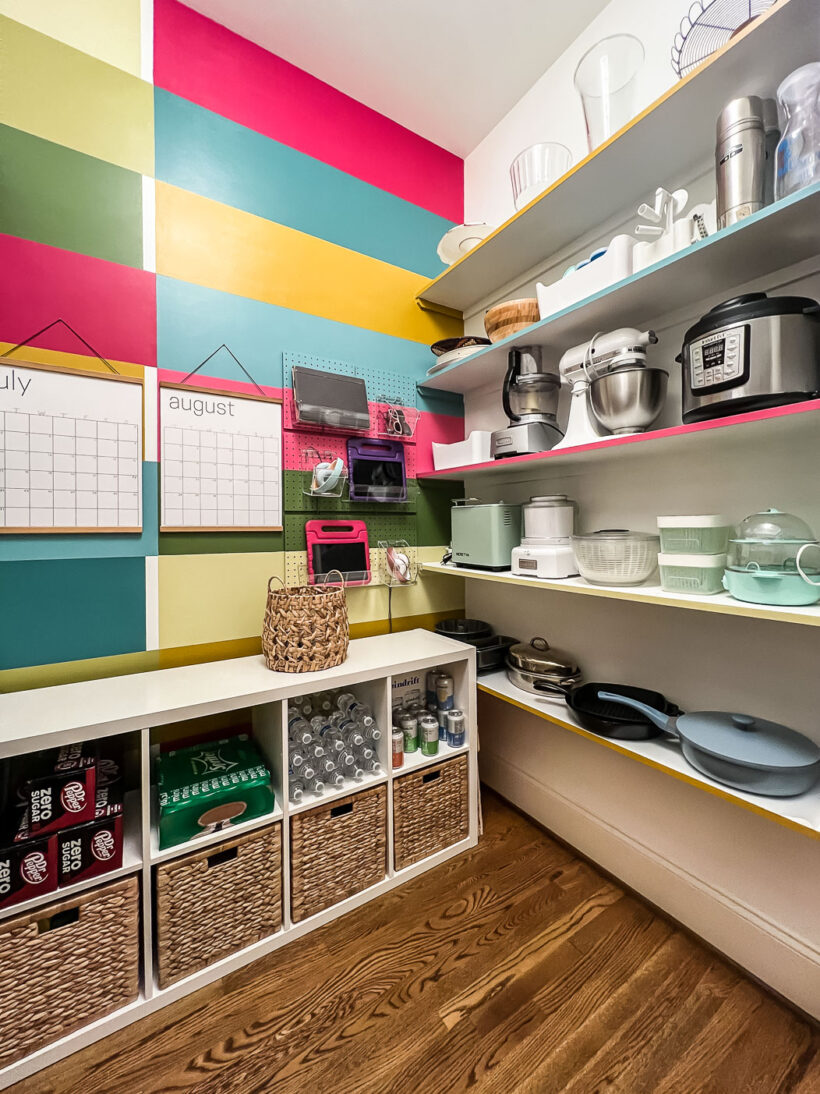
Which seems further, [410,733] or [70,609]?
[410,733]

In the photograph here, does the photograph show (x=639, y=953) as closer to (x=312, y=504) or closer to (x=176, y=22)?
(x=312, y=504)

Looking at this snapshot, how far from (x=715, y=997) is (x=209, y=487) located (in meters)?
1.98

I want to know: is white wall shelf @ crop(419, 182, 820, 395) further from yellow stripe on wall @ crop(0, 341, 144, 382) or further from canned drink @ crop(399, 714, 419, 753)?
canned drink @ crop(399, 714, 419, 753)

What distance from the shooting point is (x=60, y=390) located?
4.17ft

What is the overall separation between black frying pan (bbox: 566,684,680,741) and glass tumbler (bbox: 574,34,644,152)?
1.59 meters

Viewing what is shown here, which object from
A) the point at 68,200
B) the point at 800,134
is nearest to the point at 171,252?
the point at 68,200

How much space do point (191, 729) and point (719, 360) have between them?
174 cm

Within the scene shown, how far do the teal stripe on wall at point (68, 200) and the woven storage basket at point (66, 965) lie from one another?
1713mm

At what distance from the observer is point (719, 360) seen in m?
0.92

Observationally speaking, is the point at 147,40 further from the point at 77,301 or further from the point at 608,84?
the point at 608,84

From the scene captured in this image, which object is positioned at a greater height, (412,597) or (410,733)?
(412,597)

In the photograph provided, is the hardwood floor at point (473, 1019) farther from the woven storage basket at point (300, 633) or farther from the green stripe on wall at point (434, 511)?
the green stripe on wall at point (434, 511)

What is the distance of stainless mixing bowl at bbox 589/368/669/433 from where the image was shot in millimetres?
1143

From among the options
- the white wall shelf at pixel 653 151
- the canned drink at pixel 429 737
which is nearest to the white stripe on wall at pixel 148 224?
the white wall shelf at pixel 653 151
